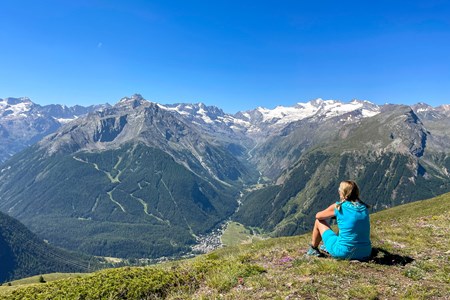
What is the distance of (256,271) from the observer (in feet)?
51.4

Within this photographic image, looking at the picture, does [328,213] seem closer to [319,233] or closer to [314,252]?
[319,233]

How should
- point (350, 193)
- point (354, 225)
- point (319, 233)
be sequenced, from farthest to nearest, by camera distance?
point (319, 233) → point (350, 193) → point (354, 225)

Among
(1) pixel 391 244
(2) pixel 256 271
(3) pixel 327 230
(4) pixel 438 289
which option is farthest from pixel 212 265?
(1) pixel 391 244

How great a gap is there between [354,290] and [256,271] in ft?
14.6

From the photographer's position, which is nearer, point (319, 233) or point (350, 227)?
point (350, 227)

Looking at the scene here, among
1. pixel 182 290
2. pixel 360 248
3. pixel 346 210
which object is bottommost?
pixel 182 290

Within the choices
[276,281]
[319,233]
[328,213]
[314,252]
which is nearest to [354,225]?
[328,213]

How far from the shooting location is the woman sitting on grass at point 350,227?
16.3m

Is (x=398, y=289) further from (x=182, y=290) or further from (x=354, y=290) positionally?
(x=182, y=290)

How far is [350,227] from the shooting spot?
1634cm

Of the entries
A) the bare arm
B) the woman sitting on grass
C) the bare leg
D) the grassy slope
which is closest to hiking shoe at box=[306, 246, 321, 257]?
the bare leg

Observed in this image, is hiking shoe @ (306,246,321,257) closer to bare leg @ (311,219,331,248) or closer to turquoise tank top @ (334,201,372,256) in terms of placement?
bare leg @ (311,219,331,248)

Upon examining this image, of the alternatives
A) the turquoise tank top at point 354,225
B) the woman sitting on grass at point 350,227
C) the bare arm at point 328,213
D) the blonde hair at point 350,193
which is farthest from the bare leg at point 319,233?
the blonde hair at point 350,193

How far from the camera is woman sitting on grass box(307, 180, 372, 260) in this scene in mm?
16328
